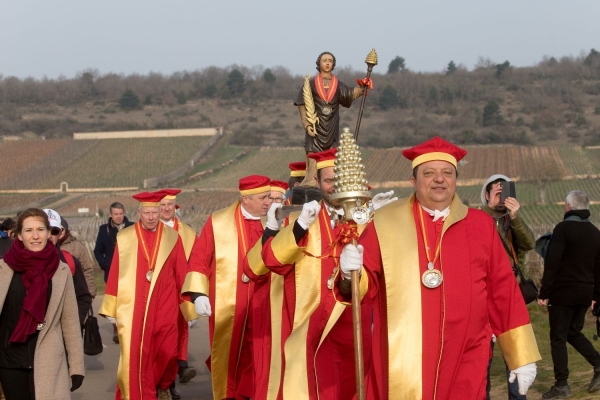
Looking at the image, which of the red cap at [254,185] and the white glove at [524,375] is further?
the red cap at [254,185]

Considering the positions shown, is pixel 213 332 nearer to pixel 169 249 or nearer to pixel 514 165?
pixel 169 249

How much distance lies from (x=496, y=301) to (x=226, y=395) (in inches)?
167

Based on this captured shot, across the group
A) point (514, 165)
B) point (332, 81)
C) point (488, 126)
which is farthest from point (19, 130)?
point (332, 81)

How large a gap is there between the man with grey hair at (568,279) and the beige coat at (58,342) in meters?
3.97

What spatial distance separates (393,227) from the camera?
5.23 meters

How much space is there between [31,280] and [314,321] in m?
1.77

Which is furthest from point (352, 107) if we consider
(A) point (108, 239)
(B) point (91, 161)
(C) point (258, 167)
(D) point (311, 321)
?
(D) point (311, 321)

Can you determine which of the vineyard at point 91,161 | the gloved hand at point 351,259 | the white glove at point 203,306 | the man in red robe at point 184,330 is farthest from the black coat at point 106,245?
the vineyard at point 91,161

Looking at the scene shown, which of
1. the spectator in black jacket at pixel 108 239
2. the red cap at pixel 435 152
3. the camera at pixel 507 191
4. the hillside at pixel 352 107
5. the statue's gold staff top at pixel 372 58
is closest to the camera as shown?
the red cap at pixel 435 152

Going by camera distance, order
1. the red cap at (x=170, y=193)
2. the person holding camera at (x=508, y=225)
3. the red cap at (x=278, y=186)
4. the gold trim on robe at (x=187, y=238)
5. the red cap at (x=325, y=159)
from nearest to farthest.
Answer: the red cap at (x=325, y=159), the person holding camera at (x=508, y=225), the red cap at (x=278, y=186), the gold trim on robe at (x=187, y=238), the red cap at (x=170, y=193)

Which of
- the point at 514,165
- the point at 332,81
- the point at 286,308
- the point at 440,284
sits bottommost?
the point at 514,165

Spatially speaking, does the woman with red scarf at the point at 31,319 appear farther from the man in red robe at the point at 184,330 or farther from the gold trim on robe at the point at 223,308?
the man in red robe at the point at 184,330

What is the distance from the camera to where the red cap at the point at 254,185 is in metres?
8.52

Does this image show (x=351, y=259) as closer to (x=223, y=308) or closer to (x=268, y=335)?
(x=268, y=335)
